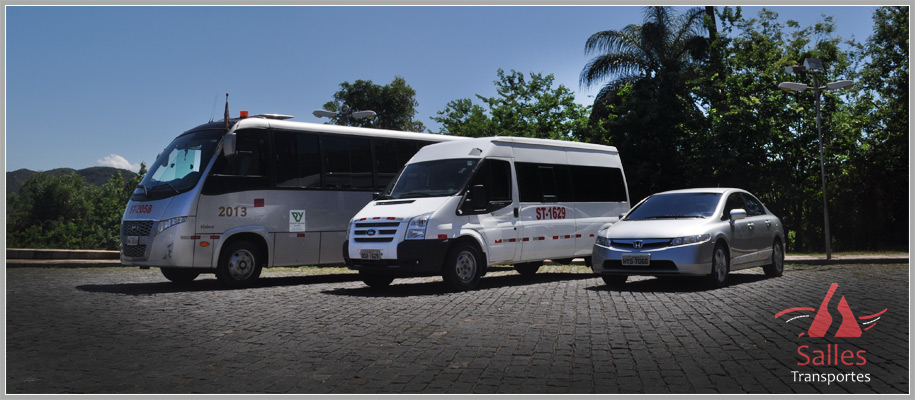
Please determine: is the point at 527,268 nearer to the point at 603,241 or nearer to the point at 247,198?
the point at 603,241

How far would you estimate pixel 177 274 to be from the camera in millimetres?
15133

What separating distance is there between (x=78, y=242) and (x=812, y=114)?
213 ft

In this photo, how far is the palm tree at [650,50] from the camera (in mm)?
36719

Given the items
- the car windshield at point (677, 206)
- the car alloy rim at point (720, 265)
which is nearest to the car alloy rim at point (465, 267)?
the car windshield at point (677, 206)

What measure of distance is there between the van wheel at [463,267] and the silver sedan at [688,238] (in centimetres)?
177

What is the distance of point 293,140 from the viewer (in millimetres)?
15070

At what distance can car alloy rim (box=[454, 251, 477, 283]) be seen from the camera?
12672mm

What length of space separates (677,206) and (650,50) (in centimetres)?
2549

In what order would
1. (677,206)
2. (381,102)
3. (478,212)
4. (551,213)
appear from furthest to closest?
(381,102) < (551,213) < (677,206) < (478,212)

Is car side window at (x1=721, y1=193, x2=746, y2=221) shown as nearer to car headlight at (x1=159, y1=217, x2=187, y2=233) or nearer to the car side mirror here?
the car side mirror

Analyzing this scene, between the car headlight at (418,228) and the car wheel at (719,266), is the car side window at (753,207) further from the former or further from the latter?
the car headlight at (418,228)

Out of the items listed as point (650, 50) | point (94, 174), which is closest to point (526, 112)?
point (650, 50)

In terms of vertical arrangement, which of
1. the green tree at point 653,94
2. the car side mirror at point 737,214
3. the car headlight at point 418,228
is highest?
the green tree at point 653,94

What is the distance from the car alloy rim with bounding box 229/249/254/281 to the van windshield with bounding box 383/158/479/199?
105 inches
